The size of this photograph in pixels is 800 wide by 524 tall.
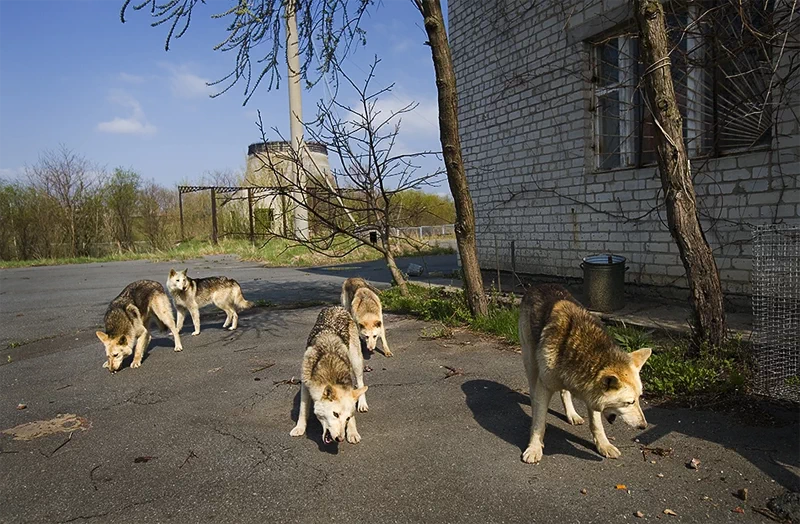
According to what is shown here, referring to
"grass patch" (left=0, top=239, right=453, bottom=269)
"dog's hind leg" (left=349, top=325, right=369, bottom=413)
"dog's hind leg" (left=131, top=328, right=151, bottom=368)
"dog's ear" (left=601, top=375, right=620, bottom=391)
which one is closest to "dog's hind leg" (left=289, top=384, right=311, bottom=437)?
"dog's hind leg" (left=349, top=325, right=369, bottom=413)

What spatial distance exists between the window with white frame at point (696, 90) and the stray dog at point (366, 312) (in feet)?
13.5

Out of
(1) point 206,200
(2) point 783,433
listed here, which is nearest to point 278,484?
(2) point 783,433

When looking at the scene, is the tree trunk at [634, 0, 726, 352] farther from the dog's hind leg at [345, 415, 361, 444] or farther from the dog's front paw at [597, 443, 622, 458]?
the dog's hind leg at [345, 415, 361, 444]

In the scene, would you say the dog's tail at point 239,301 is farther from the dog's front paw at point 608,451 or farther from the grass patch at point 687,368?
the dog's front paw at point 608,451

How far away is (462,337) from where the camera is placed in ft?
23.4

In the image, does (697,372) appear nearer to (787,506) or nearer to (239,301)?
(787,506)

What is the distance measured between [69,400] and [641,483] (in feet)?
A: 18.4

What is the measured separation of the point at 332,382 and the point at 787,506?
303 centimetres

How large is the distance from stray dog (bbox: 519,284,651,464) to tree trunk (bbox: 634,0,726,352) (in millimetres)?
1781

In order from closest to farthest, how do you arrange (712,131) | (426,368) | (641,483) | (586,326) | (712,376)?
1. (641,483)
2. (586,326)
3. (712,376)
4. (426,368)
5. (712,131)

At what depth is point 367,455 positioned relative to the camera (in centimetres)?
373

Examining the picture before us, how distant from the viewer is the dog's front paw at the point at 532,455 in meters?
3.50

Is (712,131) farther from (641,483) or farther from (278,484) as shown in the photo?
(278,484)

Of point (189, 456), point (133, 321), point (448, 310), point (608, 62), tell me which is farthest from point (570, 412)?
point (608, 62)
